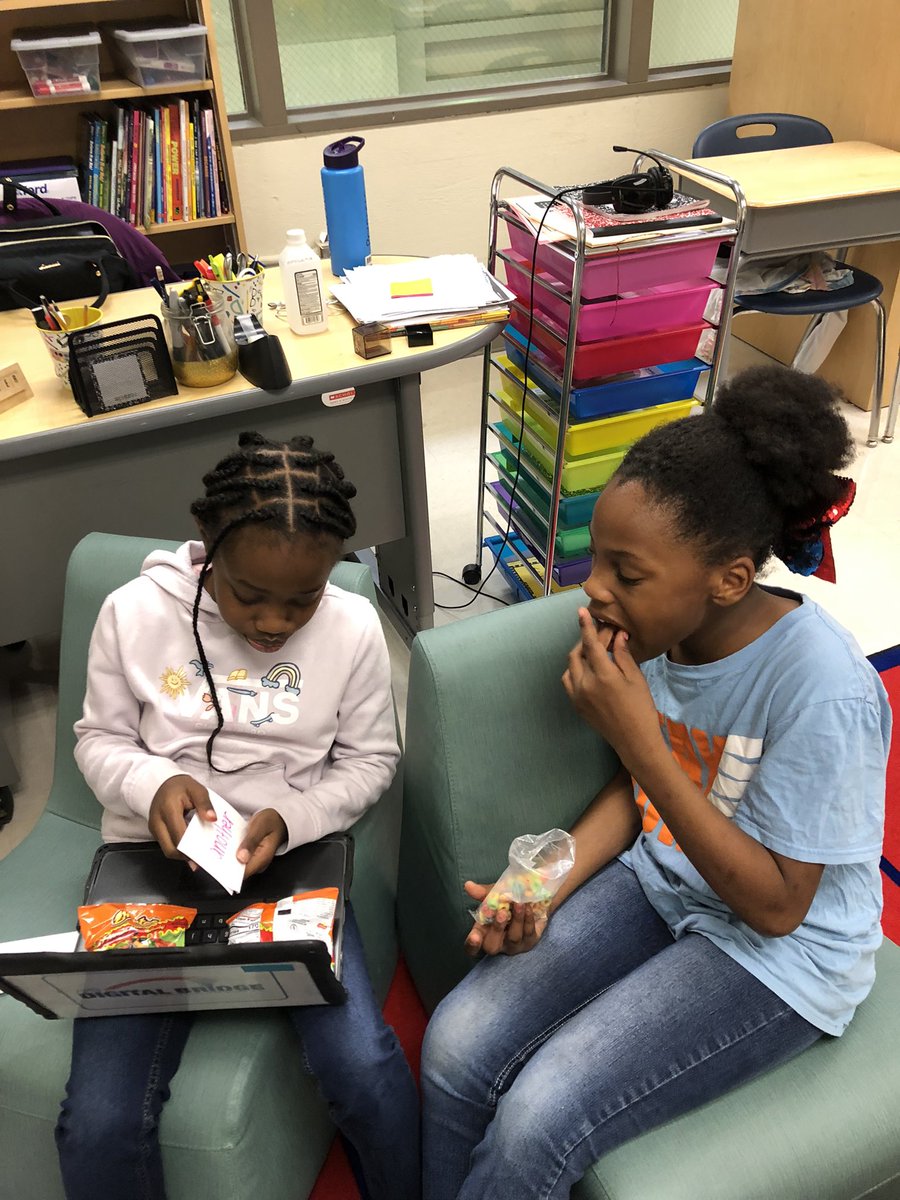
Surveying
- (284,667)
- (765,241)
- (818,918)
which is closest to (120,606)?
(284,667)

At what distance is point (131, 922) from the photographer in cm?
102

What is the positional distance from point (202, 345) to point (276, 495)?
709 mm

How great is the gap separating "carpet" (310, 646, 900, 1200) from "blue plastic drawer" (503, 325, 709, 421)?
0.83m

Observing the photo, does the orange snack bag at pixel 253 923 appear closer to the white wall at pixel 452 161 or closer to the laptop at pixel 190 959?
the laptop at pixel 190 959

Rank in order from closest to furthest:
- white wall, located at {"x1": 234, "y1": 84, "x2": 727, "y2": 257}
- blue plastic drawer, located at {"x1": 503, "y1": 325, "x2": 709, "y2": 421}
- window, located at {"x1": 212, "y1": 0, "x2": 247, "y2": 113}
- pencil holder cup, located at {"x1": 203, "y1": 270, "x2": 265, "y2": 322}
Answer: pencil holder cup, located at {"x1": 203, "y1": 270, "x2": 265, "y2": 322}
blue plastic drawer, located at {"x1": 503, "y1": 325, "x2": 709, "y2": 421}
window, located at {"x1": 212, "y1": 0, "x2": 247, "y2": 113}
white wall, located at {"x1": 234, "y1": 84, "x2": 727, "y2": 257}

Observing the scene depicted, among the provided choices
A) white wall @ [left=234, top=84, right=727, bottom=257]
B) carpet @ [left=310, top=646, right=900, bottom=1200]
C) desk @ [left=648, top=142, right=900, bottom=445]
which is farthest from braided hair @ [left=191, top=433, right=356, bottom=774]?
white wall @ [left=234, top=84, right=727, bottom=257]

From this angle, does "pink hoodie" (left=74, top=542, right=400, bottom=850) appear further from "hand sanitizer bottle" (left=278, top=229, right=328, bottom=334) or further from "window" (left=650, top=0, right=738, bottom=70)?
"window" (left=650, top=0, right=738, bottom=70)

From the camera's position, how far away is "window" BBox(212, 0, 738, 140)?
10.1ft

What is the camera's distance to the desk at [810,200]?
2383 mm

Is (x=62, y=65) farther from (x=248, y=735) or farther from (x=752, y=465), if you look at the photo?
(x=752, y=465)

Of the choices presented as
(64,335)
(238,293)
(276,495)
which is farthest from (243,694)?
(238,293)

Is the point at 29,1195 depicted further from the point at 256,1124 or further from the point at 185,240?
the point at 185,240

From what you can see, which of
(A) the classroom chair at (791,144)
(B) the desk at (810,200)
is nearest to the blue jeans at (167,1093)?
(B) the desk at (810,200)

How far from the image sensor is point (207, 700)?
1.15 meters
